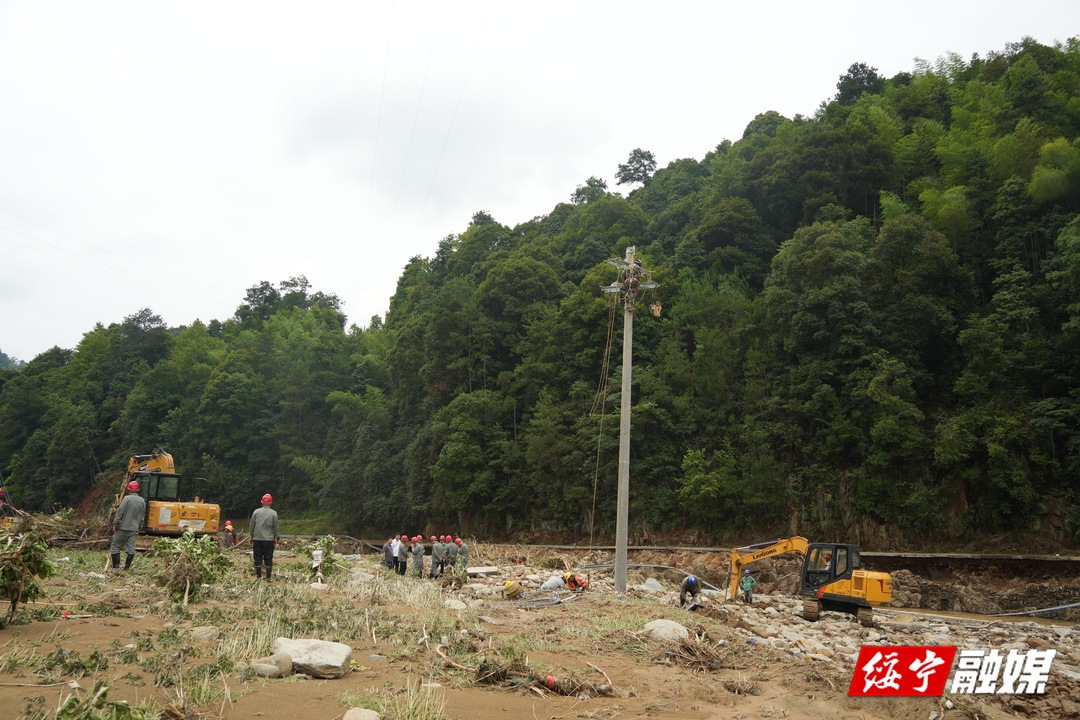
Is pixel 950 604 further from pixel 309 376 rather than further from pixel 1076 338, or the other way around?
pixel 309 376

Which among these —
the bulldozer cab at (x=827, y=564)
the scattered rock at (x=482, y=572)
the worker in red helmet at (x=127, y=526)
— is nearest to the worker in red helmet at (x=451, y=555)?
the scattered rock at (x=482, y=572)

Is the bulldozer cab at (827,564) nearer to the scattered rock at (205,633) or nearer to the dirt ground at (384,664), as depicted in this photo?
the dirt ground at (384,664)

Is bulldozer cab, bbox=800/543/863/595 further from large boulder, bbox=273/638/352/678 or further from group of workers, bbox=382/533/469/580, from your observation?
large boulder, bbox=273/638/352/678

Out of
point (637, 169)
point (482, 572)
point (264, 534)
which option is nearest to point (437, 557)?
point (482, 572)

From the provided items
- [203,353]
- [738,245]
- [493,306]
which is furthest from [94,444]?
[738,245]

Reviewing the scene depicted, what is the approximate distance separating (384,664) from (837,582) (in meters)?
11.3

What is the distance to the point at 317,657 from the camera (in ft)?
19.2

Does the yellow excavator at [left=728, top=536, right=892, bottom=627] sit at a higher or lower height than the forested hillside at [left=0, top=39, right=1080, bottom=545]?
lower

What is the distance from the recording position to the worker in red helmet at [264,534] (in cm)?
1080

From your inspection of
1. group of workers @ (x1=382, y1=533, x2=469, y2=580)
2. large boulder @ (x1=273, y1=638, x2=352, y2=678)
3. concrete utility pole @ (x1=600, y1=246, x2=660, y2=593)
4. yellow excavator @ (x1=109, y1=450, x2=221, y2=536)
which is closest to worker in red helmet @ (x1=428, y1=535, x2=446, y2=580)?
group of workers @ (x1=382, y1=533, x2=469, y2=580)

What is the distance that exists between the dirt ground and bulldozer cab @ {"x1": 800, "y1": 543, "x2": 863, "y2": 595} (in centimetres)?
534

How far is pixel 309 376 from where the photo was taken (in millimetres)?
50938

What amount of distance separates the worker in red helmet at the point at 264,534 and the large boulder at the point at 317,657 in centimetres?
484

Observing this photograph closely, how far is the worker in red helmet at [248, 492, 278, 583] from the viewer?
35.4 feet
